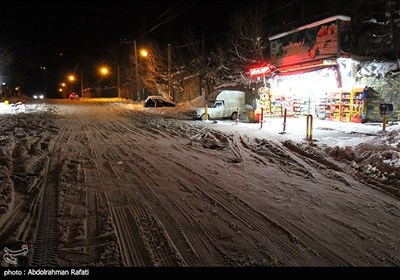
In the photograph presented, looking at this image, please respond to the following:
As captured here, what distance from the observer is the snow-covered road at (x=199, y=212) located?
A: 4.38 m

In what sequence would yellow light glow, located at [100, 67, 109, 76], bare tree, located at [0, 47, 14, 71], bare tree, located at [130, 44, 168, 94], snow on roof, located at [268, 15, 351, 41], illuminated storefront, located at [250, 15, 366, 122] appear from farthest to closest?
yellow light glow, located at [100, 67, 109, 76]
bare tree, located at [0, 47, 14, 71]
bare tree, located at [130, 44, 168, 94]
illuminated storefront, located at [250, 15, 366, 122]
snow on roof, located at [268, 15, 351, 41]

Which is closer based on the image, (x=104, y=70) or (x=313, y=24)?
(x=313, y=24)

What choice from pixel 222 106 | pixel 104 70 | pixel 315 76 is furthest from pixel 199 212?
pixel 104 70

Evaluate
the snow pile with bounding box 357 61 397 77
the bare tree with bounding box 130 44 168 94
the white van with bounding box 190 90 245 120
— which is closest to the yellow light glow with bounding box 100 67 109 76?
the bare tree with bounding box 130 44 168 94

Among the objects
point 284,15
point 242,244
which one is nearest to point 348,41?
point 284,15

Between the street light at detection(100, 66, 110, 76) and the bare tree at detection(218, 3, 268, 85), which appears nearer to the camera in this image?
the bare tree at detection(218, 3, 268, 85)

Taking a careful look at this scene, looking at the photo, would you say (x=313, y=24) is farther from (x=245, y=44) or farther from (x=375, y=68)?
(x=245, y=44)

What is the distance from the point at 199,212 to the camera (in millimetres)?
5836

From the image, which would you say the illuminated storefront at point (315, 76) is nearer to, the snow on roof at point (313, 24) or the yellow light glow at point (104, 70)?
the snow on roof at point (313, 24)

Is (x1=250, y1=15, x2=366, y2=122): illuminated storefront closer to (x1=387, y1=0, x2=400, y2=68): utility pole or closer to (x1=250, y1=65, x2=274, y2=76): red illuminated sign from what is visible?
(x1=250, y1=65, x2=274, y2=76): red illuminated sign

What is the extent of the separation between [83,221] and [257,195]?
3422 millimetres

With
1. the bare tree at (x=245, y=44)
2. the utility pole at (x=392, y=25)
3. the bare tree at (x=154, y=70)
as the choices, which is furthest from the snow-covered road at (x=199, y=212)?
the bare tree at (x=154, y=70)

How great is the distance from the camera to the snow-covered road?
438 cm

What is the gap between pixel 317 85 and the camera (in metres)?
22.0
